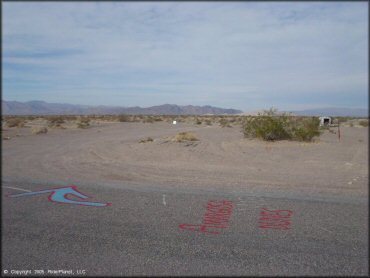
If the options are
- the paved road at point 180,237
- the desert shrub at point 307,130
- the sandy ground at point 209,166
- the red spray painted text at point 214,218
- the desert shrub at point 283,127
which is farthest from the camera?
the desert shrub at point 283,127

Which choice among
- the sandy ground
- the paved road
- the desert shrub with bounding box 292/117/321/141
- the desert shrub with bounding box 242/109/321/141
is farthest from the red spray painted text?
the desert shrub with bounding box 242/109/321/141

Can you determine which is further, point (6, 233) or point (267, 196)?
point (267, 196)

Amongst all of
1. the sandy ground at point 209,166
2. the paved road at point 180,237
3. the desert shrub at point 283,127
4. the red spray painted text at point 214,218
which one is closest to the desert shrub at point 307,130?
the desert shrub at point 283,127

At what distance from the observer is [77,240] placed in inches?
237

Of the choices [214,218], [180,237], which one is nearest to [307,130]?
→ [214,218]

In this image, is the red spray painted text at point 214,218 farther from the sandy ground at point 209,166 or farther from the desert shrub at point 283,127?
the desert shrub at point 283,127

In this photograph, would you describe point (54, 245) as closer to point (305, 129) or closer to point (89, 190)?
point (89, 190)

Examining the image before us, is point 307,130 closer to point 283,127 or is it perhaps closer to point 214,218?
point 283,127

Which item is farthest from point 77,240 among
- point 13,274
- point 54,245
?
point 13,274

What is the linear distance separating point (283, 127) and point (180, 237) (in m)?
19.7

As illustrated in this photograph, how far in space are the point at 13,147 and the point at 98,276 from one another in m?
19.0

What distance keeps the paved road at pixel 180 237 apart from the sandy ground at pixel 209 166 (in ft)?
7.40

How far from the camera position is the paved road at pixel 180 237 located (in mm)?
5031

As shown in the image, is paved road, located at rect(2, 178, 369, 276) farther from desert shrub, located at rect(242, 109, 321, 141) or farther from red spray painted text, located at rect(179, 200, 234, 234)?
desert shrub, located at rect(242, 109, 321, 141)
